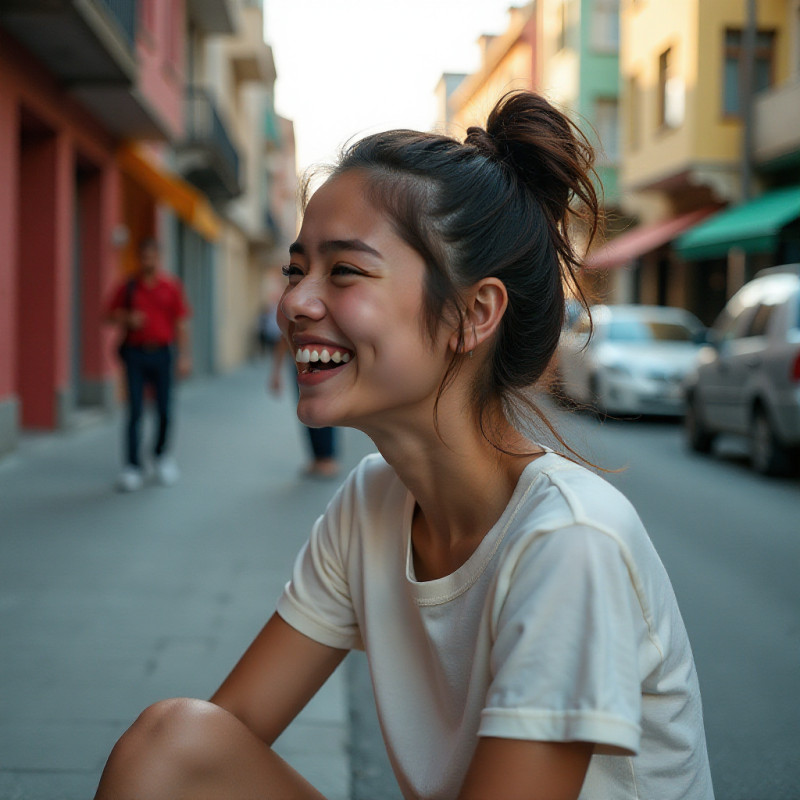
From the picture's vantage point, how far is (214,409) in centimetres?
1683

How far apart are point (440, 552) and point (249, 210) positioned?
37.9 m

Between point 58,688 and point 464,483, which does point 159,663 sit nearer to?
point 58,688

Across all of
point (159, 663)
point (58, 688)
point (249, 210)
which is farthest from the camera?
point (249, 210)

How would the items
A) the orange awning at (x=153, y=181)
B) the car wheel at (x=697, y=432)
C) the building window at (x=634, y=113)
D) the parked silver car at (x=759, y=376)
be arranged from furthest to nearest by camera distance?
the building window at (x=634, y=113), the orange awning at (x=153, y=181), the car wheel at (x=697, y=432), the parked silver car at (x=759, y=376)

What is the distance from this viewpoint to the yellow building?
22.2 m

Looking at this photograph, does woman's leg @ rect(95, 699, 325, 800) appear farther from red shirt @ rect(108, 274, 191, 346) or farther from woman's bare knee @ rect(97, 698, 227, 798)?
red shirt @ rect(108, 274, 191, 346)

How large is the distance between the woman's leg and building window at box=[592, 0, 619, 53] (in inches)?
1323

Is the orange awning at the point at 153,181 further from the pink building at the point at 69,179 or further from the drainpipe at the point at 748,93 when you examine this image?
the drainpipe at the point at 748,93

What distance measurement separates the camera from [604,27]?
3303cm

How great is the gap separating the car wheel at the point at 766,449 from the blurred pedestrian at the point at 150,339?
17.2 feet

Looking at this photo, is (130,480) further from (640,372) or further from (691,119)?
(691,119)

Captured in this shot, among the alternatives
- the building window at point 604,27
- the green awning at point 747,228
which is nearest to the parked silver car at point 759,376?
the green awning at point 747,228

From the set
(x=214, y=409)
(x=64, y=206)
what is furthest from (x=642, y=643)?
(x=214, y=409)

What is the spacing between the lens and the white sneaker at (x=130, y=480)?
830cm
